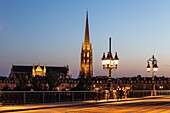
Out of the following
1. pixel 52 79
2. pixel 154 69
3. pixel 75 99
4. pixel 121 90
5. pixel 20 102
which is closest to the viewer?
pixel 20 102

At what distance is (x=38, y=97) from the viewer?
100 ft

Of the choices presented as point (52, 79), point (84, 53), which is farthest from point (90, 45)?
point (52, 79)

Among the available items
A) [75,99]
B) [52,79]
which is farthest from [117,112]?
[52,79]

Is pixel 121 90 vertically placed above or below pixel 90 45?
below

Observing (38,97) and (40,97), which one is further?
(40,97)

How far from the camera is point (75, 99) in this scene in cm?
3566

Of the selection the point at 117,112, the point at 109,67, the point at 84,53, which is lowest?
the point at 117,112

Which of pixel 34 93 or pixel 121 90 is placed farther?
pixel 121 90

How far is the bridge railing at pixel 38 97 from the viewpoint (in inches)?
1088

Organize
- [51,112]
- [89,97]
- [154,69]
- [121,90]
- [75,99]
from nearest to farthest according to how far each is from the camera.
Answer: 1. [51,112]
2. [75,99]
3. [89,97]
4. [121,90]
5. [154,69]

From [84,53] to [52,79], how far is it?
34574mm

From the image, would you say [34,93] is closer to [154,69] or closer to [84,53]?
[154,69]

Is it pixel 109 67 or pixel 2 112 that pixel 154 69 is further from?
pixel 2 112

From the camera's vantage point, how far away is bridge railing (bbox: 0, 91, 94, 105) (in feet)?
90.7
